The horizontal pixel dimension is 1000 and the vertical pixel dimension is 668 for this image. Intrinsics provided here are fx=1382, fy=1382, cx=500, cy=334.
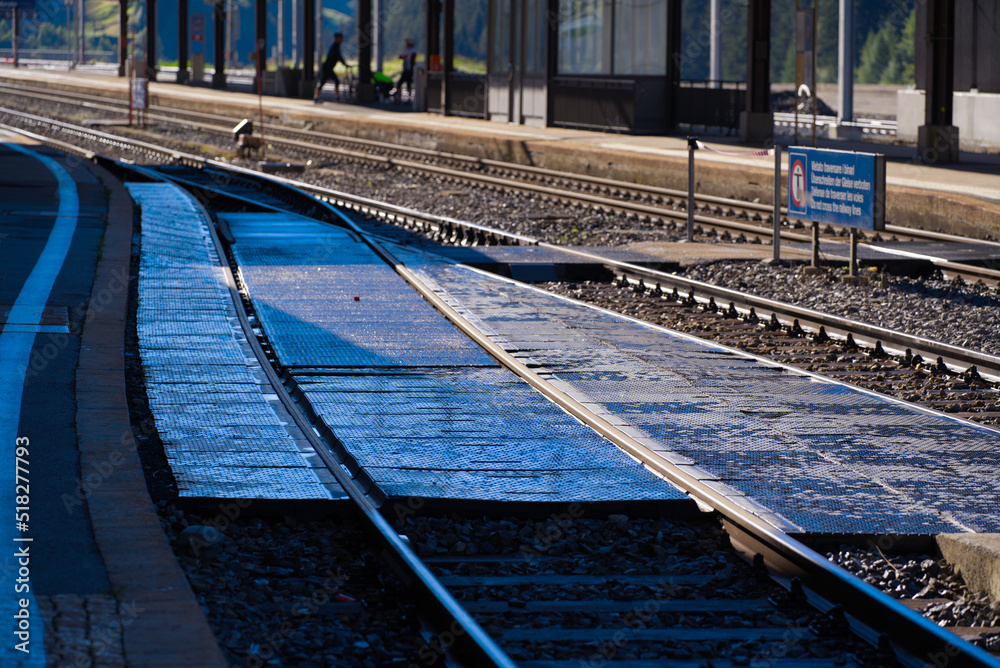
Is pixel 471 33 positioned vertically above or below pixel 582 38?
above

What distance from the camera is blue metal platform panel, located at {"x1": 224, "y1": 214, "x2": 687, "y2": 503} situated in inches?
252

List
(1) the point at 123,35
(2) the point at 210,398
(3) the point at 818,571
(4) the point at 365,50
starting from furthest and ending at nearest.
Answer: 1. (1) the point at 123,35
2. (4) the point at 365,50
3. (2) the point at 210,398
4. (3) the point at 818,571

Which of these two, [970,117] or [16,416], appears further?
[970,117]

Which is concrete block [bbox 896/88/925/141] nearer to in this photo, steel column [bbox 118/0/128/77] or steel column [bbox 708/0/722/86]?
steel column [bbox 708/0/722/86]

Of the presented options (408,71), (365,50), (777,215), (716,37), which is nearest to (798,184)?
(777,215)

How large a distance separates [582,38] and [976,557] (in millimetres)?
29467

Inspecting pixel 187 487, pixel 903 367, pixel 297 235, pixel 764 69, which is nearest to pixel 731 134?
pixel 764 69

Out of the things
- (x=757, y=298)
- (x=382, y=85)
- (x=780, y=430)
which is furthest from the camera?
(x=382, y=85)

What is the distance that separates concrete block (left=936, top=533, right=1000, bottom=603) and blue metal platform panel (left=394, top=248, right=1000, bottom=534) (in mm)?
229

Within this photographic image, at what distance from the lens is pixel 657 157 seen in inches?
963

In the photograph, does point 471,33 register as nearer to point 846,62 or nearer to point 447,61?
point 447,61

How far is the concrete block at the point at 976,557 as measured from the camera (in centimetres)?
518

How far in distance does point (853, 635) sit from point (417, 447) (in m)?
2.84

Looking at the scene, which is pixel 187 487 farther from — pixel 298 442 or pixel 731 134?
pixel 731 134
